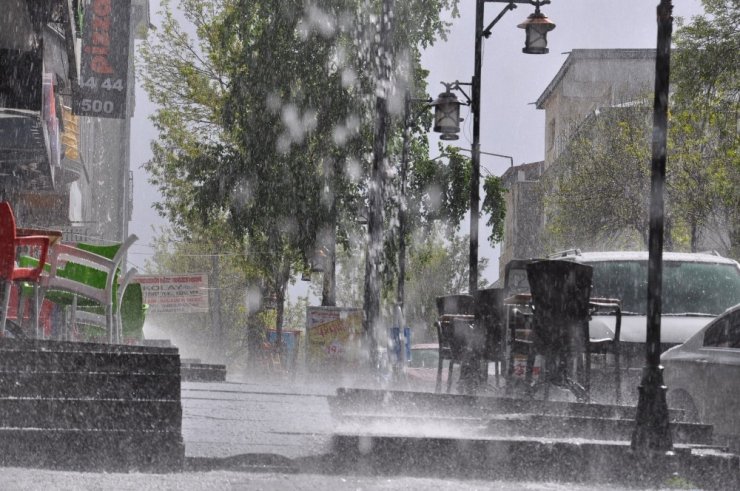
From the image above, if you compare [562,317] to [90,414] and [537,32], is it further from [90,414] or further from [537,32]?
[537,32]

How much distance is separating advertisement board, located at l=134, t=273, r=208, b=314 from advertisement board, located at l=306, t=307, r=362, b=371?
3285cm

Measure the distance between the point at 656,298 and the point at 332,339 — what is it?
1861 centimetres

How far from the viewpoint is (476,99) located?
71.1ft

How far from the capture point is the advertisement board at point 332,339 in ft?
89.5

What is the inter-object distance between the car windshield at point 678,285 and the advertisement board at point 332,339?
13.7m

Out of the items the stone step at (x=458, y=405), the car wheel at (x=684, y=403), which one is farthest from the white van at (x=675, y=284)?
the stone step at (x=458, y=405)

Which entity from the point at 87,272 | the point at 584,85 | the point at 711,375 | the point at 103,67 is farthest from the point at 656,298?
the point at 584,85

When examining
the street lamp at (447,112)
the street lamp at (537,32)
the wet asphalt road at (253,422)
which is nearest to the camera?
the wet asphalt road at (253,422)

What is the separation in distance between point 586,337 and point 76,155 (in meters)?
23.8

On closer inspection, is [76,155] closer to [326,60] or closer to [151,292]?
[326,60]

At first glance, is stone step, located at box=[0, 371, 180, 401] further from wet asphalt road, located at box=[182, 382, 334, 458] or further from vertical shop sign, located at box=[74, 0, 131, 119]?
vertical shop sign, located at box=[74, 0, 131, 119]

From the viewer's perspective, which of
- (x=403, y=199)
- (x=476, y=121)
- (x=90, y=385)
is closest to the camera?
(x=90, y=385)

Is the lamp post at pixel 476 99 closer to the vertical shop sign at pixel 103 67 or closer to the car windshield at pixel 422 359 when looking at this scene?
the vertical shop sign at pixel 103 67

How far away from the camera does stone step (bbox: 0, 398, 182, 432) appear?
6625 millimetres
